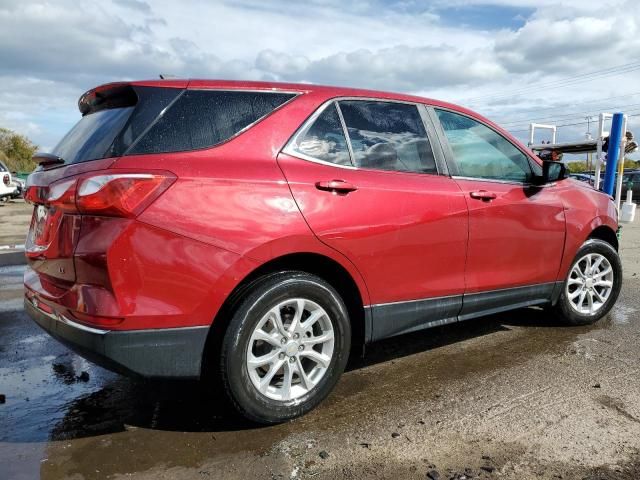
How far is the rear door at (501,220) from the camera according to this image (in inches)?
154

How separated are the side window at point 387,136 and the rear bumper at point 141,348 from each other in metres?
1.44

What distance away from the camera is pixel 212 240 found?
2.75 metres

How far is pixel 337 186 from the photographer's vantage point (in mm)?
3172

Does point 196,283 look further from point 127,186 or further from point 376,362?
point 376,362

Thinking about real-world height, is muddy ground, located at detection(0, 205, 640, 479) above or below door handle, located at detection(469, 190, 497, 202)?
below

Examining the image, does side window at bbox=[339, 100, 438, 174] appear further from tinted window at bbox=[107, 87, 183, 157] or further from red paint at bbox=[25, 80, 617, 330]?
tinted window at bbox=[107, 87, 183, 157]

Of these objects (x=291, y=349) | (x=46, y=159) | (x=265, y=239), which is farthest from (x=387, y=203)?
(x=46, y=159)

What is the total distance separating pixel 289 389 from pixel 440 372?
127 cm

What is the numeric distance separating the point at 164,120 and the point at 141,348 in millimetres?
1126

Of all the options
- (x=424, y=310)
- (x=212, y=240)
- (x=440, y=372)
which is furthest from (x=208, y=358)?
(x=440, y=372)

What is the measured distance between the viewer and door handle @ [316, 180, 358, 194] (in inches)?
123

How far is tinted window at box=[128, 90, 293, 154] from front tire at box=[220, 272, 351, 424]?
0.80 meters

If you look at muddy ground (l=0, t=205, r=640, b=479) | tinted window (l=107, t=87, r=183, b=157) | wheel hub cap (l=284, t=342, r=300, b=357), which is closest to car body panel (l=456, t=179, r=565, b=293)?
muddy ground (l=0, t=205, r=640, b=479)

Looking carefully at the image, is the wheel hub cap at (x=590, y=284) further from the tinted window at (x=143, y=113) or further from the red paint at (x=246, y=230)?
the tinted window at (x=143, y=113)
